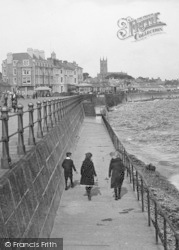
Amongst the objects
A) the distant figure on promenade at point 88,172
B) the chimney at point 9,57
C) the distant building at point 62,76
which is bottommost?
the distant figure on promenade at point 88,172

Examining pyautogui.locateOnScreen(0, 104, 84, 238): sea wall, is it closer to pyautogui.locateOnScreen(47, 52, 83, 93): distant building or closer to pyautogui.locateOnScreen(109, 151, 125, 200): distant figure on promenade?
pyautogui.locateOnScreen(109, 151, 125, 200): distant figure on promenade

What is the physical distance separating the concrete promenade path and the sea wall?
44cm

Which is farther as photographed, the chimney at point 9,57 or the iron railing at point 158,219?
the chimney at point 9,57

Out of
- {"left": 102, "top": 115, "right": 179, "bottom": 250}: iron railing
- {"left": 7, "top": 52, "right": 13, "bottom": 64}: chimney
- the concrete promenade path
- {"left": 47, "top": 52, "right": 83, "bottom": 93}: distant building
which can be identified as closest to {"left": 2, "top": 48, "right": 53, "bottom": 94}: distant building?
{"left": 7, "top": 52, "right": 13, "bottom": 64}: chimney

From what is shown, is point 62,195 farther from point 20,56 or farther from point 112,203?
point 20,56

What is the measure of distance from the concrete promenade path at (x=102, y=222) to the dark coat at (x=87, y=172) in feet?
2.09

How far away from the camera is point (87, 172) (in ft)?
36.9

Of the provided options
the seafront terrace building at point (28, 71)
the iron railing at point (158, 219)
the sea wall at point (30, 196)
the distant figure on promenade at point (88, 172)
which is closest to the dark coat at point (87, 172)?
the distant figure on promenade at point (88, 172)

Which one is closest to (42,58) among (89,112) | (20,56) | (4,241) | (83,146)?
(20,56)

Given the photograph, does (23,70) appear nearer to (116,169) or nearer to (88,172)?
(88,172)

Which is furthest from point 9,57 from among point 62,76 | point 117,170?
point 117,170

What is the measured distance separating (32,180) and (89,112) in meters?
49.7

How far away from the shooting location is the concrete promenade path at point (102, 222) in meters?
8.26

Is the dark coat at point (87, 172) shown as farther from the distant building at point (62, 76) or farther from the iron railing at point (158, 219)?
the distant building at point (62, 76)
